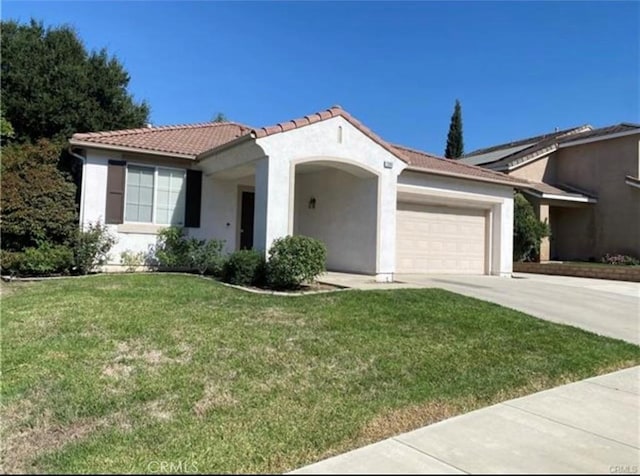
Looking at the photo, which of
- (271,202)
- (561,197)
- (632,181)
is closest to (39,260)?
(271,202)

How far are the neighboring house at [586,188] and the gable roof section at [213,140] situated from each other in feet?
22.5

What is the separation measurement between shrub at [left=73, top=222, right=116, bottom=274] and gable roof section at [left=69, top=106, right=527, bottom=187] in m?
2.29

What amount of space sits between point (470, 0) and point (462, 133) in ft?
107

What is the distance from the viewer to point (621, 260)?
74.5 ft

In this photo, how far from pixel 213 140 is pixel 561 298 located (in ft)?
38.4

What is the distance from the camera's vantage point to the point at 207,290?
1030 cm

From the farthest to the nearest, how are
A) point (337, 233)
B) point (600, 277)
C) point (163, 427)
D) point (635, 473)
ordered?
point (600, 277) < point (337, 233) < point (163, 427) < point (635, 473)

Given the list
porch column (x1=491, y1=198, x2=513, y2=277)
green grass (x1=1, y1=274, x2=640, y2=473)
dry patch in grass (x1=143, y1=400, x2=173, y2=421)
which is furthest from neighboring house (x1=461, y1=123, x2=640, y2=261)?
dry patch in grass (x1=143, y1=400, x2=173, y2=421)

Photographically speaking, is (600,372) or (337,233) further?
(337,233)

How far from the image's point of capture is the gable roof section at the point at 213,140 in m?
12.8

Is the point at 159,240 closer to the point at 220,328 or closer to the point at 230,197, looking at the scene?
the point at 230,197

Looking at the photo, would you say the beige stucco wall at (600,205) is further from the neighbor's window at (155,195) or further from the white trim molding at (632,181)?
the neighbor's window at (155,195)

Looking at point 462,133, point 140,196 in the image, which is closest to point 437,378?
point 140,196

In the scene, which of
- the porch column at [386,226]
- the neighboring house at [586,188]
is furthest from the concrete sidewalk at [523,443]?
the neighboring house at [586,188]
